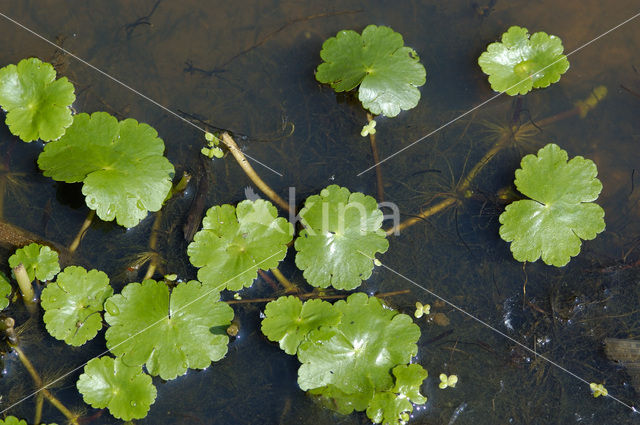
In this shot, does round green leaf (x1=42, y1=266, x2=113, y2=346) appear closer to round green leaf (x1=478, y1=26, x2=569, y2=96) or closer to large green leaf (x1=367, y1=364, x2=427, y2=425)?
large green leaf (x1=367, y1=364, x2=427, y2=425)

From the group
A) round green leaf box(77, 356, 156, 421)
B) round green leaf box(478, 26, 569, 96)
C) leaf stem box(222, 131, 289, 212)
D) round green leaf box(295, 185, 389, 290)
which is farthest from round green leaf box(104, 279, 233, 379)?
round green leaf box(478, 26, 569, 96)

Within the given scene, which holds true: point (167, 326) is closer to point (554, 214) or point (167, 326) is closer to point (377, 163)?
point (377, 163)

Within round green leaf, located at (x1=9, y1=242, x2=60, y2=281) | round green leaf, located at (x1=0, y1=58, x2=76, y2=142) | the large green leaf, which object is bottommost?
the large green leaf

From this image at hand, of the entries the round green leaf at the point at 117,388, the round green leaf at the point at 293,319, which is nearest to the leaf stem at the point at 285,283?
the round green leaf at the point at 293,319

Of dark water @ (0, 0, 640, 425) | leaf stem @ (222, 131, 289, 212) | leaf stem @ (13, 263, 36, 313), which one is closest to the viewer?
leaf stem @ (13, 263, 36, 313)

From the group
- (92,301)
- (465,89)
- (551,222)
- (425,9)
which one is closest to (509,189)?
(551,222)

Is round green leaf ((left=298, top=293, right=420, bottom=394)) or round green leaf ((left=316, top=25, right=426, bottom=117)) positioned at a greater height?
round green leaf ((left=316, top=25, right=426, bottom=117))

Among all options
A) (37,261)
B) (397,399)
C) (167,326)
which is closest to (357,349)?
(397,399)
